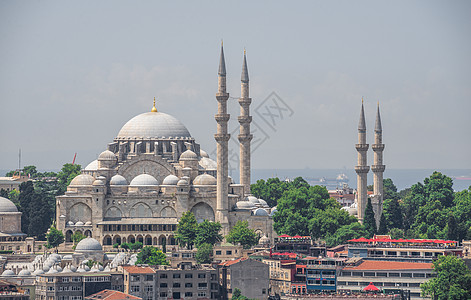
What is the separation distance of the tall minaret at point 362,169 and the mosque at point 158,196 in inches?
291

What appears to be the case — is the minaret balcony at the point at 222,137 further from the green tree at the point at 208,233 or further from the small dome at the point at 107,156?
the small dome at the point at 107,156

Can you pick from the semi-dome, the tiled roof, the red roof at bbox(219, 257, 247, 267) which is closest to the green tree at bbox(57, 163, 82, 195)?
the semi-dome

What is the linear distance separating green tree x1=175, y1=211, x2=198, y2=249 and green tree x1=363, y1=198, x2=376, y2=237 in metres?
13.0

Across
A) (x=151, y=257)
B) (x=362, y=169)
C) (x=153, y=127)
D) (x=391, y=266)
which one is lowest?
(x=391, y=266)

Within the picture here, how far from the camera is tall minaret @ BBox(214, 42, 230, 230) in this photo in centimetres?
10725

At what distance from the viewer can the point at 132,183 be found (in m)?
Result: 112

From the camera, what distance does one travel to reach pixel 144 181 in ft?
366

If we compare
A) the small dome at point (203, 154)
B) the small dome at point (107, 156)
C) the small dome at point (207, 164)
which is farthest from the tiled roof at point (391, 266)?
the small dome at point (203, 154)

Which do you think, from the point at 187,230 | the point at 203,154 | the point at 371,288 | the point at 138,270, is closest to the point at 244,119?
the point at 203,154

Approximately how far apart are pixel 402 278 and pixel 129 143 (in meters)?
34.3

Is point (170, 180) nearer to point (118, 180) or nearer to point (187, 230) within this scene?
point (118, 180)

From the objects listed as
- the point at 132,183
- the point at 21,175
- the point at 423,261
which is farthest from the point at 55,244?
the point at 21,175

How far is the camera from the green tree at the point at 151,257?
96.2 meters

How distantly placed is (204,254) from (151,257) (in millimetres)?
3801
